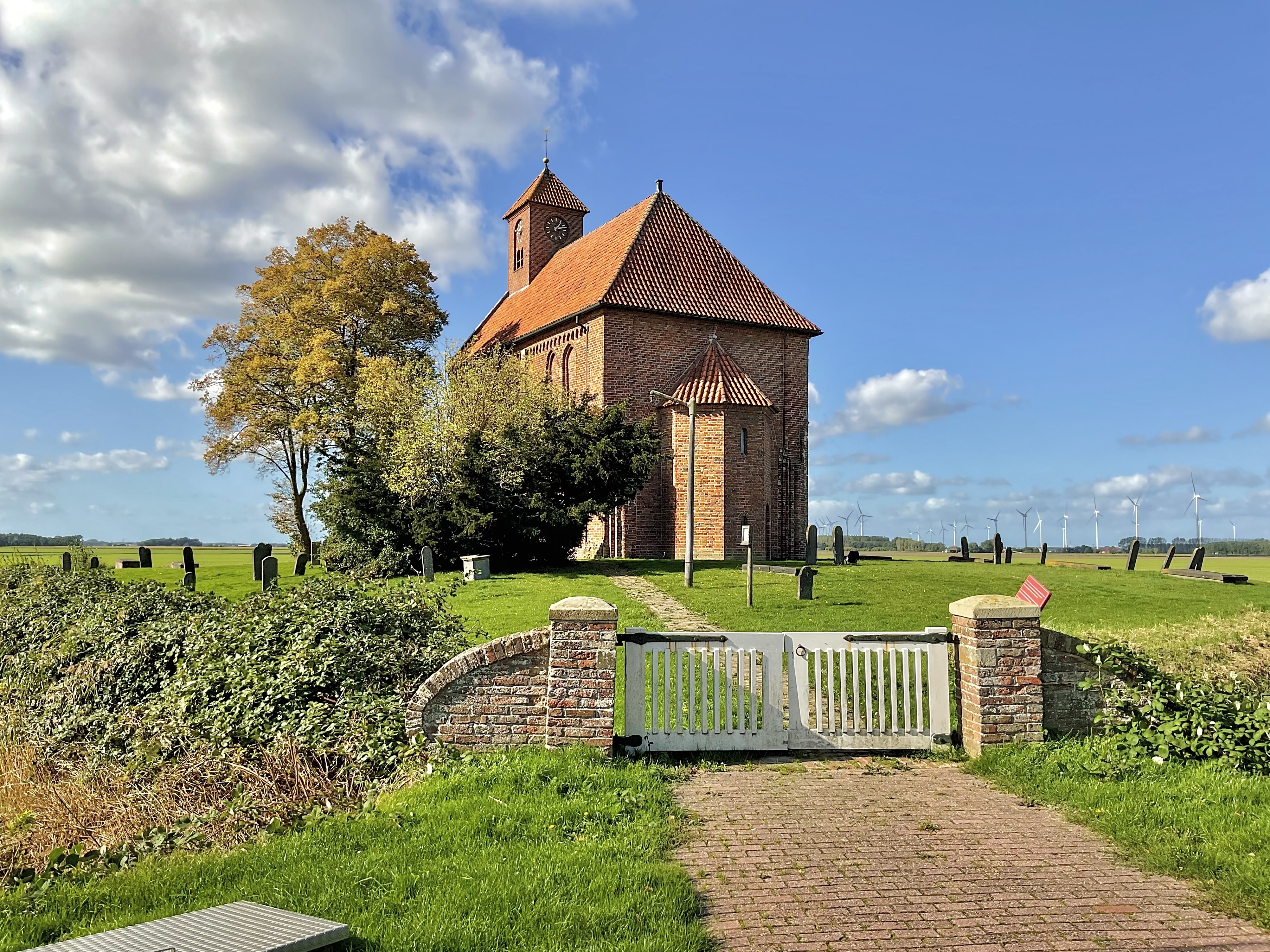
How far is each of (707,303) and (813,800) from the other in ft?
98.0

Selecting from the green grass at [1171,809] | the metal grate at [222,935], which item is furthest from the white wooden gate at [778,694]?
the metal grate at [222,935]

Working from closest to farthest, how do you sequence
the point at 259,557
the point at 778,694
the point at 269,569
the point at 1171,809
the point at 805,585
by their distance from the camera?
the point at 1171,809 < the point at 778,694 < the point at 805,585 < the point at 269,569 < the point at 259,557

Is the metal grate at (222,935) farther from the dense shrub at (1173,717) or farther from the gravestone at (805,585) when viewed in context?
the gravestone at (805,585)

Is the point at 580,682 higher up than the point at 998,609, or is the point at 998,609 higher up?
the point at 998,609

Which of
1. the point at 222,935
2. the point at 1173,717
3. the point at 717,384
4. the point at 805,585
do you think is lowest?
the point at 222,935

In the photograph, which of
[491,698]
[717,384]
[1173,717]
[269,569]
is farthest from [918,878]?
[717,384]

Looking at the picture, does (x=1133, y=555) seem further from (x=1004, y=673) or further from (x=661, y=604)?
(x=1004, y=673)

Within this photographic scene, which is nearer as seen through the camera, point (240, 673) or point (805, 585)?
point (240, 673)

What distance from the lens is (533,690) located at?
759 centimetres

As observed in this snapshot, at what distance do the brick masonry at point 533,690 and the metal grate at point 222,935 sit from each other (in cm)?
313

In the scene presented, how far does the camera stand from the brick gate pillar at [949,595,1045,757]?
26.2 ft

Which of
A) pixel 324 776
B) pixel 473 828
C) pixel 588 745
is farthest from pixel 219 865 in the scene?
pixel 588 745

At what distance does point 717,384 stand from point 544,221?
18974mm

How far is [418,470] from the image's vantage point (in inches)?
1096
